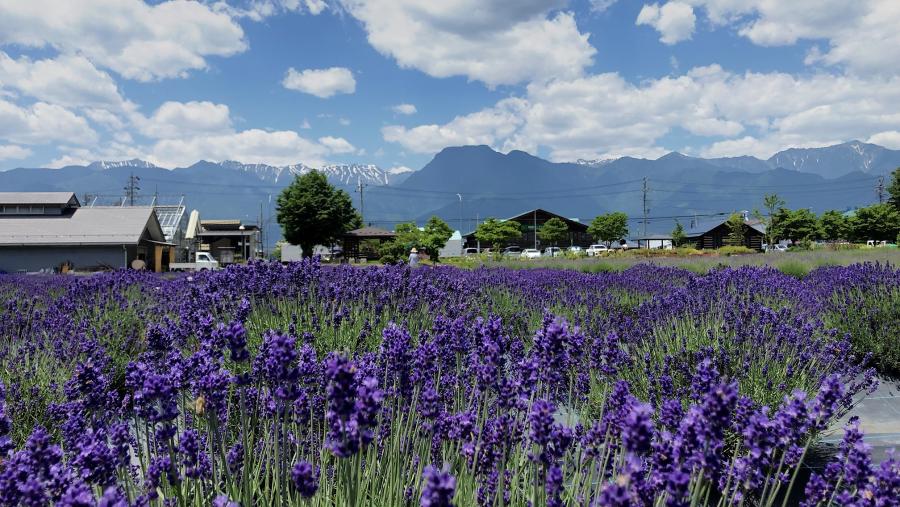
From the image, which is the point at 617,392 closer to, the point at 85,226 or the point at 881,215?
the point at 85,226

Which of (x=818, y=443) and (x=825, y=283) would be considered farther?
(x=825, y=283)

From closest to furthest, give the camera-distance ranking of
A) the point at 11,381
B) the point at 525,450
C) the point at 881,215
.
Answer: the point at 525,450 < the point at 11,381 < the point at 881,215

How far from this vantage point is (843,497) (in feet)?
4.21

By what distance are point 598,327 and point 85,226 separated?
36.0m

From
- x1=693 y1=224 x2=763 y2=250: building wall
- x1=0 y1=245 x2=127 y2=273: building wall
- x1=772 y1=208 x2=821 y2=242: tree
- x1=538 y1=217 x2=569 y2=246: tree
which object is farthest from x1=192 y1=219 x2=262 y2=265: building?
x1=693 y1=224 x2=763 y2=250: building wall

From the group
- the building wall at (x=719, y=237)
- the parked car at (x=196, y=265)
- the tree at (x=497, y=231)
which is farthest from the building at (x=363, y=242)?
the building wall at (x=719, y=237)

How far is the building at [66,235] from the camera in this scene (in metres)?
30.1

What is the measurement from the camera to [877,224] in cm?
5591

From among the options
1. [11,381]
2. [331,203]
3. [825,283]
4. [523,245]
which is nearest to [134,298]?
[11,381]

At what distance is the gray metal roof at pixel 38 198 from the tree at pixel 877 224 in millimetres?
72447

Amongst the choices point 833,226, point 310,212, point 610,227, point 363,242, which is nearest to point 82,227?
point 310,212

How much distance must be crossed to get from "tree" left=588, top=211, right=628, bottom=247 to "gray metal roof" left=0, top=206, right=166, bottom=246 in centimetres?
5728

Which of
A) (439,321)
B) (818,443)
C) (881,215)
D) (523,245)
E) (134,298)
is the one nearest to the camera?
(439,321)

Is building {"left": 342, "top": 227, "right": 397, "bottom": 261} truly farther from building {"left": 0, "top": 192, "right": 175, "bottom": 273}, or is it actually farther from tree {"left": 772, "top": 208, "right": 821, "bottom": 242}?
tree {"left": 772, "top": 208, "right": 821, "bottom": 242}
